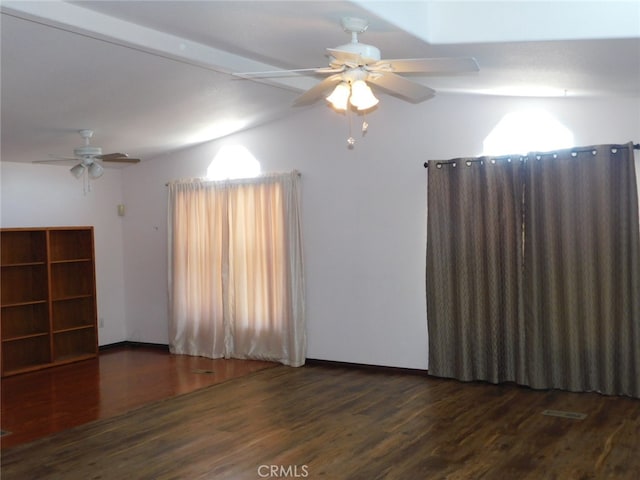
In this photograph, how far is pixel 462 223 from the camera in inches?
236

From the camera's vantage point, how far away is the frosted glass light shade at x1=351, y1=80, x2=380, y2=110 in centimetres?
371

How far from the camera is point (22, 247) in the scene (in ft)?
24.6

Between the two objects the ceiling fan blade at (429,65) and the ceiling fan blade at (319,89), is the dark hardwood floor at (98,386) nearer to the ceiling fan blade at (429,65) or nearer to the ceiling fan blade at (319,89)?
the ceiling fan blade at (319,89)

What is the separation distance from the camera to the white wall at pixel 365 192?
6039 mm

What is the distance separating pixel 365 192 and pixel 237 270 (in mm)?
1873

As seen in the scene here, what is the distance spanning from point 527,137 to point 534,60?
1613mm

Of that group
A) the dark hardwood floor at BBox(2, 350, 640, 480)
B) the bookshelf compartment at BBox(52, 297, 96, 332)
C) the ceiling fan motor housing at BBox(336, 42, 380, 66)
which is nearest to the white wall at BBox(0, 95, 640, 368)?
the dark hardwood floor at BBox(2, 350, 640, 480)

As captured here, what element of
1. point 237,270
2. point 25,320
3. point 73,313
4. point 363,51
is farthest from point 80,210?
point 363,51

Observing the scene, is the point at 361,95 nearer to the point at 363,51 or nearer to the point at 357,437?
the point at 363,51

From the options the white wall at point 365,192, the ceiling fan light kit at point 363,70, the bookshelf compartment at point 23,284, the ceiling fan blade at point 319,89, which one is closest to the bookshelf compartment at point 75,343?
the bookshelf compartment at point 23,284

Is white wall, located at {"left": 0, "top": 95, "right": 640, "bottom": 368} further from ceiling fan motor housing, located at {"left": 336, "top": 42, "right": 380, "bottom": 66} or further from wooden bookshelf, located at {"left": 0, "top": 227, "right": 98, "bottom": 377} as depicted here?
ceiling fan motor housing, located at {"left": 336, "top": 42, "right": 380, "bottom": 66}

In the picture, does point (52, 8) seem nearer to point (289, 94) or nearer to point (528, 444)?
point (289, 94)

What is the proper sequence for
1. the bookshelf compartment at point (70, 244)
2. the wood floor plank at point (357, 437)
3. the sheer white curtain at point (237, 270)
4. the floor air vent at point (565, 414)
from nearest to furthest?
the wood floor plank at point (357, 437) < the floor air vent at point (565, 414) < the sheer white curtain at point (237, 270) < the bookshelf compartment at point (70, 244)

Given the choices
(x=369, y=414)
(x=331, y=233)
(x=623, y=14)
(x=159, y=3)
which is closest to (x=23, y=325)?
(x=331, y=233)
